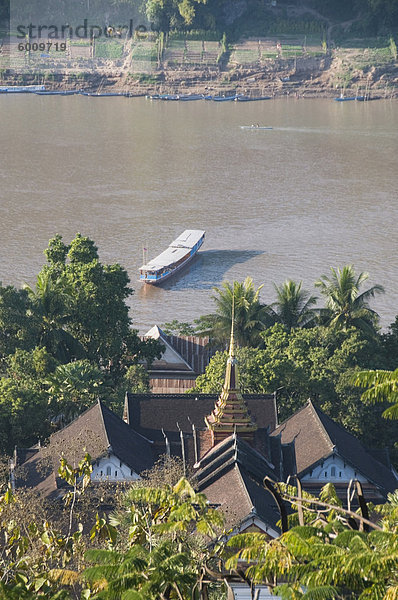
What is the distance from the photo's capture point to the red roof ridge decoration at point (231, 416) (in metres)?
25.5

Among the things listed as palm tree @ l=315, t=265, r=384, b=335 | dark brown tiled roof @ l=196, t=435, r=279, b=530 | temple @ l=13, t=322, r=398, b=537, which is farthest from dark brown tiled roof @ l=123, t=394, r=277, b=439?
palm tree @ l=315, t=265, r=384, b=335

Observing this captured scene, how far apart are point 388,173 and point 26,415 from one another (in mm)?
51170

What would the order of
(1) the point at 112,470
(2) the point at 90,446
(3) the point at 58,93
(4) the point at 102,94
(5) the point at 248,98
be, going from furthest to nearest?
(3) the point at 58,93 < (4) the point at 102,94 < (5) the point at 248,98 < (2) the point at 90,446 < (1) the point at 112,470

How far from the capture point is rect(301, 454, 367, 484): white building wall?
2548 cm

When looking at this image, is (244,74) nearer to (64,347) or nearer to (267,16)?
(267,16)

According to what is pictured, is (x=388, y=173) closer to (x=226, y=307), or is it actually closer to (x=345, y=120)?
(x=345, y=120)

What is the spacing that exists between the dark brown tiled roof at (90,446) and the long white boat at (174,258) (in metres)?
24.5

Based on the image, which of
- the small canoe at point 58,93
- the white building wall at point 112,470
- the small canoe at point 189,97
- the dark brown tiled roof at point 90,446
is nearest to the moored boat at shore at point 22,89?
the small canoe at point 58,93

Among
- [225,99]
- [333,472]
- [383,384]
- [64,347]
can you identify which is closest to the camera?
[383,384]

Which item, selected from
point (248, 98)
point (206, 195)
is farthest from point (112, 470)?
point (248, 98)

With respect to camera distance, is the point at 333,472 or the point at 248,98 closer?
the point at 333,472

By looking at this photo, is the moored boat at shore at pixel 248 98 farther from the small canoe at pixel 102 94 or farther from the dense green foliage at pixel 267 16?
the dense green foliage at pixel 267 16

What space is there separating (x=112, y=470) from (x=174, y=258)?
29442 mm

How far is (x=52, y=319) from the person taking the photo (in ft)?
113
